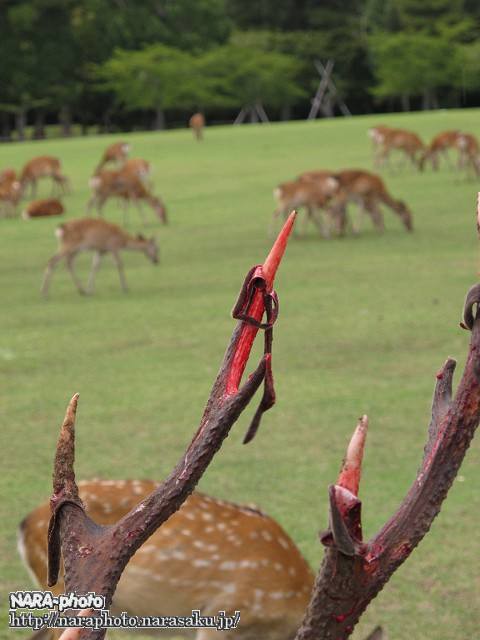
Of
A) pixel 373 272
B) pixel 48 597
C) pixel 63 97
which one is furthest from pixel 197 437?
pixel 63 97

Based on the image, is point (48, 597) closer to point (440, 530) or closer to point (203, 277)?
point (440, 530)

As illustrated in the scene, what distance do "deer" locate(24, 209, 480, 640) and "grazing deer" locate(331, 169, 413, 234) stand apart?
13544 millimetres

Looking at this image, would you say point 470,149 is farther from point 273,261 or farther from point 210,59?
point 210,59

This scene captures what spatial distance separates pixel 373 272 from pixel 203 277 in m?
1.45

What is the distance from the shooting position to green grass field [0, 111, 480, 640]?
4742 millimetres

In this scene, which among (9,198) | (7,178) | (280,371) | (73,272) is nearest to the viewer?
(280,371)

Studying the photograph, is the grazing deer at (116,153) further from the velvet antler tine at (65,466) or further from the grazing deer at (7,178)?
the velvet antler tine at (65,466)

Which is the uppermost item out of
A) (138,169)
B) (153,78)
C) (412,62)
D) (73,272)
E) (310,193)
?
(412,62)

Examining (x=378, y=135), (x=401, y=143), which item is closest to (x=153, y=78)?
(x=378, y=135)

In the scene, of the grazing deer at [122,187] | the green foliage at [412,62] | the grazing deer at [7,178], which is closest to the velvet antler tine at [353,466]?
the grazing deer at [122,187]

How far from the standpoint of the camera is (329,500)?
34.8 inches

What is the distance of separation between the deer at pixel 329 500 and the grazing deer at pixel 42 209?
1680 cm

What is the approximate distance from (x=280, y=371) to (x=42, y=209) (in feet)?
35.5

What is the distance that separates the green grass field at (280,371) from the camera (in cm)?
474
